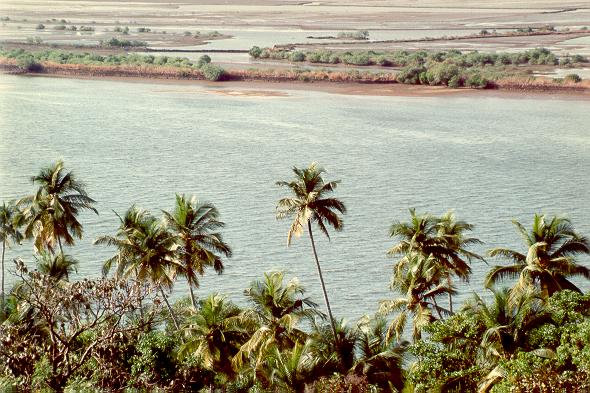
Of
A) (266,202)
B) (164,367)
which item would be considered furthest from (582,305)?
(266,202)

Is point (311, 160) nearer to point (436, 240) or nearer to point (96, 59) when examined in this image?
point (436, 240)

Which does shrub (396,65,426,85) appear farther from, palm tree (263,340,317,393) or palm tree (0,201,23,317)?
palm tree (263,340,317,393)

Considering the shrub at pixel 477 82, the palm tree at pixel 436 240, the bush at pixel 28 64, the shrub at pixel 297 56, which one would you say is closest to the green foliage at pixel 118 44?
the bush at pixel 28 64

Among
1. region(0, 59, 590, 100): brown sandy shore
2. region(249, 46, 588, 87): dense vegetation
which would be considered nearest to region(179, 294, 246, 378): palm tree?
region(0, 59, 590, 100): brown sandy shore

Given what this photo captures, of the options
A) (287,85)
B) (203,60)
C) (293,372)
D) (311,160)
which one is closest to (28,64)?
(203,60)

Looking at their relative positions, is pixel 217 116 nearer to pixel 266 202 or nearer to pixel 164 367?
pixel 266 202

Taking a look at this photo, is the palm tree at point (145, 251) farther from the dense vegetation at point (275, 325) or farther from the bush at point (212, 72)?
the bush at point (212, 72)
